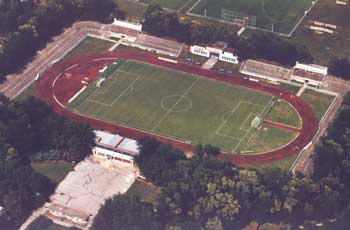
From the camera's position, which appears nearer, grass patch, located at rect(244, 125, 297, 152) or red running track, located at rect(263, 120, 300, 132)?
grass patch, located at rect(244, 125, 297, 152)

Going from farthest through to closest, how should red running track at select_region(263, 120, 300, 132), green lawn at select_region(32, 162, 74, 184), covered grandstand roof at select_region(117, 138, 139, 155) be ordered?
1. red running track at select_region(263, 120, 300, 132)
2. covered grandstand roof at select_region(117, 138, 139, 155)
3. green lawn at select_region(32, 162, 74, 184)

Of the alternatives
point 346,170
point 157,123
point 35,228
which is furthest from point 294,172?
point 35,228

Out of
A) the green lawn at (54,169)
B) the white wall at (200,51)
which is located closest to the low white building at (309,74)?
the white wall at (200,51)

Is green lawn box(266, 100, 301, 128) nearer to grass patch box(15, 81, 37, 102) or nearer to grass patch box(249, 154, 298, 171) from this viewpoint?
grass patch box(249, 154, 298, 171)

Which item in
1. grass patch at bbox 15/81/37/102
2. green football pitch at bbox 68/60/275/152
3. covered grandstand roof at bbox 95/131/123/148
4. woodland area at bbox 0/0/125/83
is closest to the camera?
covered grandstand roof at bbox 95/131/123/148

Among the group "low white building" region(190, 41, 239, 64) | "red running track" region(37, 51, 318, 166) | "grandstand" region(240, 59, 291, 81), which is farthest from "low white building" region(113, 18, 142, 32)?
"grandstand" region(240, 59, 291, 81)

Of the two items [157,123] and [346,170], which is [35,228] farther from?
[346,170]

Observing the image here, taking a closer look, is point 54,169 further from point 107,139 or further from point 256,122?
point 256,122
